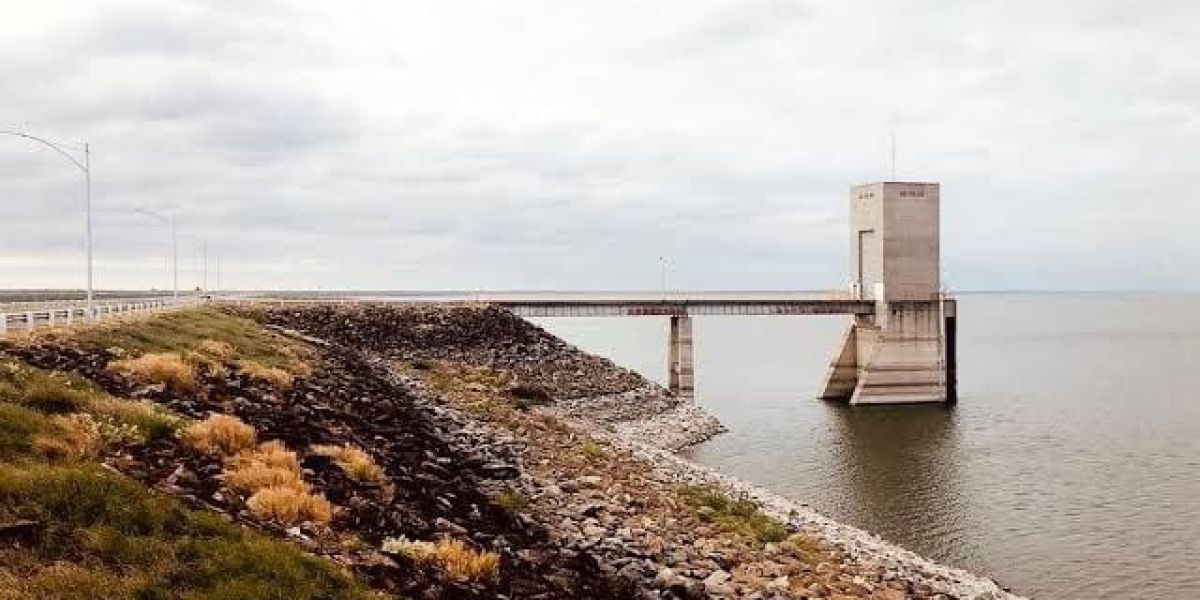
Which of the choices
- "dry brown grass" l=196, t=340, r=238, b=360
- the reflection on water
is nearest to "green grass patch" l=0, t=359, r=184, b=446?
"dry brown grass" l=196, t=340, r=238, b=360

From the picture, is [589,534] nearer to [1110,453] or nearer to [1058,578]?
[1058,578]

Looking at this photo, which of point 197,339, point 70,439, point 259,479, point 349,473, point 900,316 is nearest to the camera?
point 70,439

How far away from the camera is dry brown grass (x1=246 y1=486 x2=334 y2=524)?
14906 millimetres

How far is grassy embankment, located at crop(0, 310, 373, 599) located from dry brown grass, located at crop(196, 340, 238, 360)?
1545cm

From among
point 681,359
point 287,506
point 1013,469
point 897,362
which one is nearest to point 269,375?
point 287,506

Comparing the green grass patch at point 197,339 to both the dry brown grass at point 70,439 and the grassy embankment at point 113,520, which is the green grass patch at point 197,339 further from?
the dry brown grass at point 70,439

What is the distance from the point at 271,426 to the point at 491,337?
1779 inches

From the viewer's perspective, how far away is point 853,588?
65.8 ft

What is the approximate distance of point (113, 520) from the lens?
12523 mm

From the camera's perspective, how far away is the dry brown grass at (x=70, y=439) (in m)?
14.5

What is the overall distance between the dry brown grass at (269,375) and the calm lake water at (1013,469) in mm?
19353

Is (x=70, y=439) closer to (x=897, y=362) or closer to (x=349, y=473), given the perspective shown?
(x=349, y=473)

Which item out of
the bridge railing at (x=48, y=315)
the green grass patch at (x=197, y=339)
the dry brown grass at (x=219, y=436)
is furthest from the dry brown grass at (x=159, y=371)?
the dry brown grass at (x=219, y=436)

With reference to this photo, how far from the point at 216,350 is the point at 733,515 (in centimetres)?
2010
